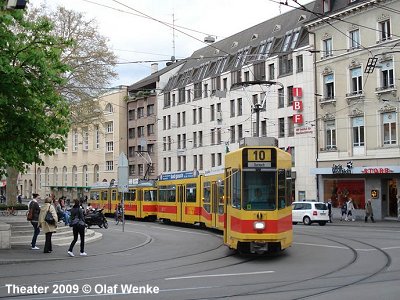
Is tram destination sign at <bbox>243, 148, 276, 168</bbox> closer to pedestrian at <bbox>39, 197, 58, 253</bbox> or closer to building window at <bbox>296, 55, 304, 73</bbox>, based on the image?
pedestrian at <bbox>39, 197, 58, 253</bbox>

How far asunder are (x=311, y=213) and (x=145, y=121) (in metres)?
42.1

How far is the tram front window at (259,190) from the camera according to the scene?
629 inches

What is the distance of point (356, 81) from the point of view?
140 feet

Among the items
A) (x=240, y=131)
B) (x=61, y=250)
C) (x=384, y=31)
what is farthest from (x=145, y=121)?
(x=61, y=250)

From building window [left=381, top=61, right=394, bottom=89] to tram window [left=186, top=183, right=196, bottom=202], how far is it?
16.9 m

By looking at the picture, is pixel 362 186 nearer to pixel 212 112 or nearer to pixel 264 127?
pixel 264 127

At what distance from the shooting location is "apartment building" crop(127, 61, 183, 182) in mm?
74188

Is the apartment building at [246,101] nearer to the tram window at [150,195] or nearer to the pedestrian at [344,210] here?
the pedestrian at [344,210]

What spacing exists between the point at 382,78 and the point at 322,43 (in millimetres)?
6989

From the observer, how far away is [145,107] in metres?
76.6

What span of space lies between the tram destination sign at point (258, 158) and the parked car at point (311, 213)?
22226 millimetres

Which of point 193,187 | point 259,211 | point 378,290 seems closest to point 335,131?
point 193,187

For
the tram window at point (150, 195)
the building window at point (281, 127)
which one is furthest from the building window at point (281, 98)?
the tram window at point (150, 195)

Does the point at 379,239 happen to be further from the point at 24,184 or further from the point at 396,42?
the point at 24,184
